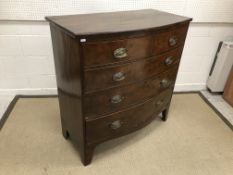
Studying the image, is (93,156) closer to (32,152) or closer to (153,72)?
(32,152)

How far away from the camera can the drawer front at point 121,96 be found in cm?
118

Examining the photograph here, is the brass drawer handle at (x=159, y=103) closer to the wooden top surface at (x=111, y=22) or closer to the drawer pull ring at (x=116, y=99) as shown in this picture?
the drawer pull ring at (x=116, y=99)

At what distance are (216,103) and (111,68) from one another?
1513 millimetres

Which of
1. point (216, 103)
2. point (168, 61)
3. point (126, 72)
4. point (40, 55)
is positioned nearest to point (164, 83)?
point (168, 61)

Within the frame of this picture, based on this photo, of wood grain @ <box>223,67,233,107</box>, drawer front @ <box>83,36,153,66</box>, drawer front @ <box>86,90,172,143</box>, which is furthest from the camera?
wood grain @ <box>223,67,233,107</box>

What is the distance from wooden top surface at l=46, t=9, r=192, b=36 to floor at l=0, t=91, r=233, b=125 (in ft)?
3.69

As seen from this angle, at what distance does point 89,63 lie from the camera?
1046 mm

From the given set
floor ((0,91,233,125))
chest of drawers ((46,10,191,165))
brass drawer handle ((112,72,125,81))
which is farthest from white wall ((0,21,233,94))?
brass drawer handle ((112,72,125,81))

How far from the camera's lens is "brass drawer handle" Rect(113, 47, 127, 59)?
3.56 feet

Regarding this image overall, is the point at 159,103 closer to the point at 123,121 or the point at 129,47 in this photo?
the point at 123,121

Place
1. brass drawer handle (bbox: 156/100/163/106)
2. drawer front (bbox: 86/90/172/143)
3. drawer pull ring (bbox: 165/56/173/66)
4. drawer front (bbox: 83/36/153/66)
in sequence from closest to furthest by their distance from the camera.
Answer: drawer front (bbox: 83/36/153/66), drawer front (bbox: 86/90/172/143), drawer pull ring (bbox: 165/56/173/66), brass drawer handle (bbox: 156/100/163/106)

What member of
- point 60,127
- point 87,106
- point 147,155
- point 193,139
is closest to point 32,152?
point 60,127

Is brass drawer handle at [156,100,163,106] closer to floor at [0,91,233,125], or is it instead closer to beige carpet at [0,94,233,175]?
beige carpet at [0,94,233,175]

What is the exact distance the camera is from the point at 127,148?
1592 mm
